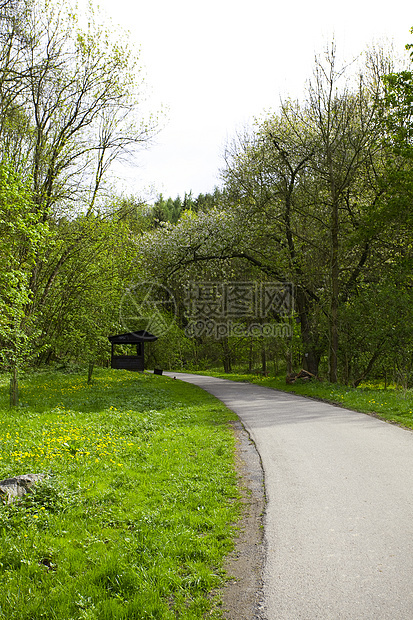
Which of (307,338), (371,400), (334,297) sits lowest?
(371,400)

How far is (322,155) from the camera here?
790 inches

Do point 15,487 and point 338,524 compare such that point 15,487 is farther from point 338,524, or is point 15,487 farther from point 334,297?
point 334,297

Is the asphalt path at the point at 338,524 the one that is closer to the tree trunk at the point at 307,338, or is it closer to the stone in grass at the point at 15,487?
the stone in grass at the point at 15,487

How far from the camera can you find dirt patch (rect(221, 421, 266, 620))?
3.41 m

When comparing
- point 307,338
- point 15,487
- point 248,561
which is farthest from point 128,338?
point 248,561

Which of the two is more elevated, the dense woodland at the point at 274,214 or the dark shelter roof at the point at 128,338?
the dense woodland at the point at 274,214

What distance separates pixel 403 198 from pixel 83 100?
14.3 metres

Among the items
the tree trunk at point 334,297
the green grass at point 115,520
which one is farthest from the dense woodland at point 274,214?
the green grass at point 115,520

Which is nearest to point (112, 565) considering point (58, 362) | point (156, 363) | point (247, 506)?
point (247, 506)

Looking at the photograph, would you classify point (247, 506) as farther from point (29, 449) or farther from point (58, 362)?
point (58, 362)

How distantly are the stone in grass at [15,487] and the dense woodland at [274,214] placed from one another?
9857 mm

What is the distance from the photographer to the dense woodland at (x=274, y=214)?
18.0 m

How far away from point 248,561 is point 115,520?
1.76m

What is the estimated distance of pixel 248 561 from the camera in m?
4.15
